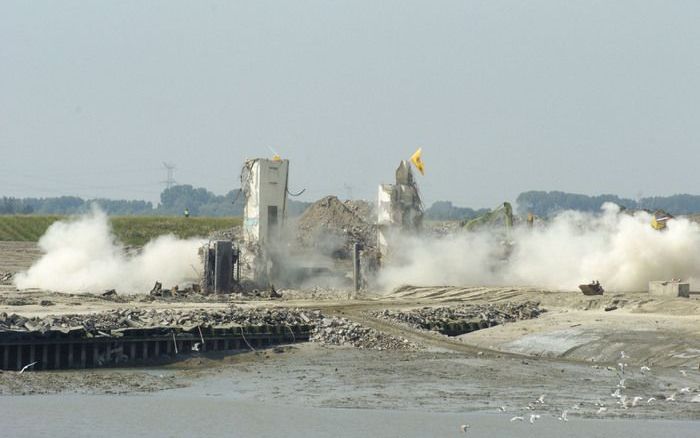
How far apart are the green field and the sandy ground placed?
45.6m

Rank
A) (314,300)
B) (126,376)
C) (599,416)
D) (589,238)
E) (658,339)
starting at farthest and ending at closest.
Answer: (589,238)
(314,300)
(658,339)
(126,376)
(599,416)

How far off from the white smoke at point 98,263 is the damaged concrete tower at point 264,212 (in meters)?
4.95

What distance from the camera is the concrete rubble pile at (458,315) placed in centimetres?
4806

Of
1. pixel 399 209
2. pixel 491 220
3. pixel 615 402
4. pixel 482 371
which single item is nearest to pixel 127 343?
pixel 482 371

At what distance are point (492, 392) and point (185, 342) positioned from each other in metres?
12.0

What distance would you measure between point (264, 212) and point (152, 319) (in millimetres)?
22245

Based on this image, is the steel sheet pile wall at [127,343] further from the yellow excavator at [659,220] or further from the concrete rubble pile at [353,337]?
the yellow excavator at [659,220]

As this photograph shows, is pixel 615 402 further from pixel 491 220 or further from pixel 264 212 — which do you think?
pixel 491 220

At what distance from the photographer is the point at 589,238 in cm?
6581

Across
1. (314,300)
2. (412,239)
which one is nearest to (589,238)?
(412,239)

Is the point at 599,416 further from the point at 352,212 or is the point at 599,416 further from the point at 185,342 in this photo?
the point at 352,212

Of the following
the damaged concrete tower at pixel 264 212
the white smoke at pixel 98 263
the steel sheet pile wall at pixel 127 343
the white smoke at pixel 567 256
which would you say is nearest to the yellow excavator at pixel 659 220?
the white smoke at pixel 567 256

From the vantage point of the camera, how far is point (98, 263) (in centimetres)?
6494

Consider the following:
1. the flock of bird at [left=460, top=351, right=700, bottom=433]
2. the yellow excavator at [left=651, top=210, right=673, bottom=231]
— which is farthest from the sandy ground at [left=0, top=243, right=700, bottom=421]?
the yellow excavator at [left=651, top=210, right=673, bottom=231]
